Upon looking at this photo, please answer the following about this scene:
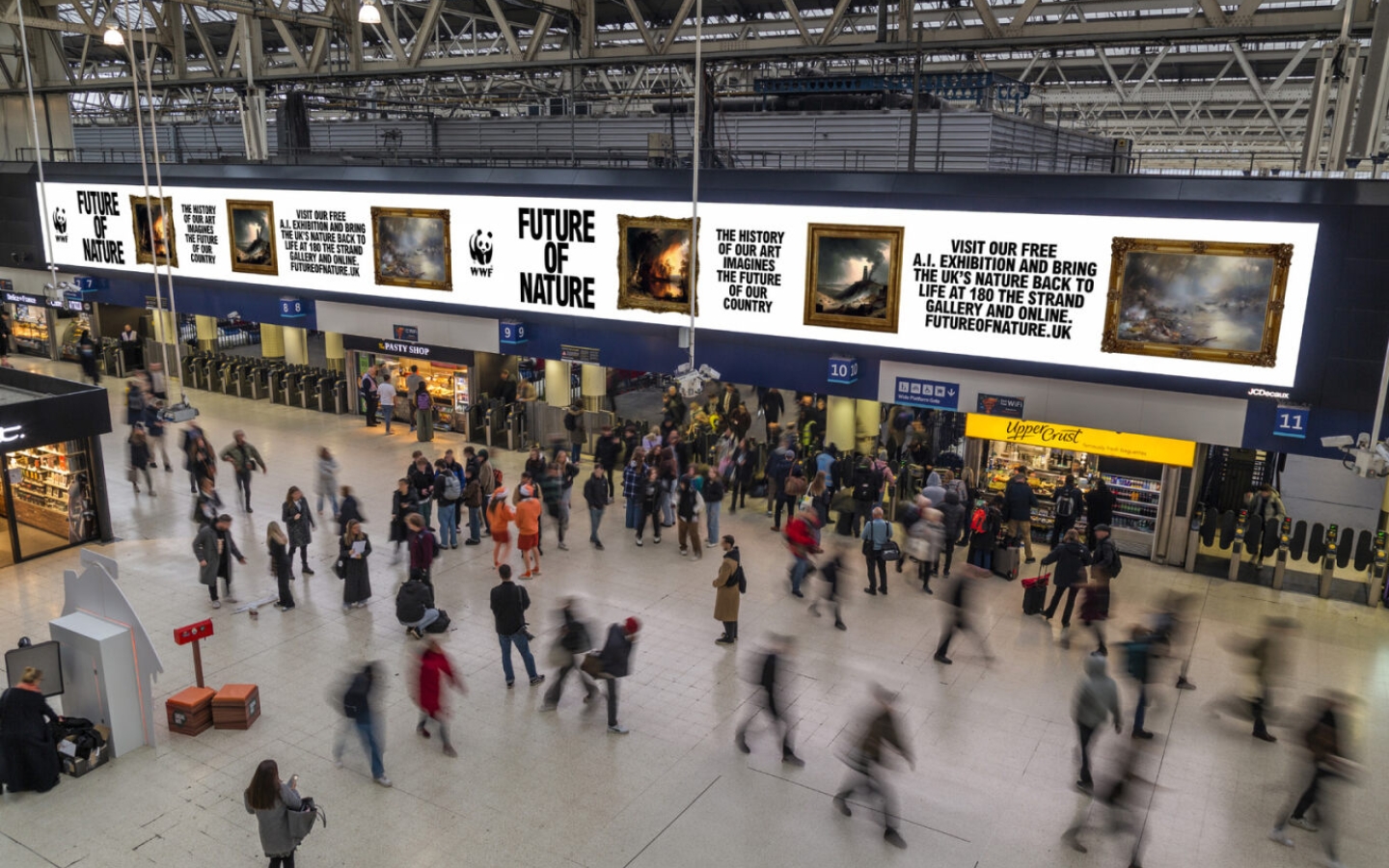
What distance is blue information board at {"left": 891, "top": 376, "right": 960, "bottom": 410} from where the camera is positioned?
16625 millimetres

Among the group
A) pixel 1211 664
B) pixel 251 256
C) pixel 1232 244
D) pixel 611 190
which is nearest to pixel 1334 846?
pixel 1211 664

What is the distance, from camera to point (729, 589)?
11914 mm

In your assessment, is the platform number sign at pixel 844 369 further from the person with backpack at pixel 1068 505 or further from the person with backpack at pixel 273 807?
the person with backpack at pixel 273 807

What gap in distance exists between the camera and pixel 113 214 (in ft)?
90.3

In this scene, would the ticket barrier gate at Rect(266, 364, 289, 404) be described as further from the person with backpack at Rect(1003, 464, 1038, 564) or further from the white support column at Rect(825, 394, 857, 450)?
the person with backpack at Rect(1003, 464, 1038, 564)

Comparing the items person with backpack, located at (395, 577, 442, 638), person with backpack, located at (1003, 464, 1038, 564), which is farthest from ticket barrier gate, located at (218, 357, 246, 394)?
person with backpack, located at (1003, 464, 1038, 564)

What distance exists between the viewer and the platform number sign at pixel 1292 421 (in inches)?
549

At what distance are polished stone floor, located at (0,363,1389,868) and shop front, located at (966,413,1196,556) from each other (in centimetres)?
121

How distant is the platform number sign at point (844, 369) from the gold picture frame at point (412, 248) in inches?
367

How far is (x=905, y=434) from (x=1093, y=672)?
12.7 meters

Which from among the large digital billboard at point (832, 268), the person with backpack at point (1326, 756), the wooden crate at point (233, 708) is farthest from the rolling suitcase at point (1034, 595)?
the wooden crate at point (233, 708)

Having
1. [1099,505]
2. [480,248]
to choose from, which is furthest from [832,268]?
[480,248]

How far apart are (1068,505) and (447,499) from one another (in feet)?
32.6

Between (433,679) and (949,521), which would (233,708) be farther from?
(949,521)
